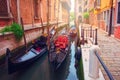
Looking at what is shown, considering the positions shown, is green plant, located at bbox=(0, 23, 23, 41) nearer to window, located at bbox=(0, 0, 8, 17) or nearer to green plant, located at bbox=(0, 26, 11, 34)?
green plant, located at bbox=(0, 26, 11, 34)

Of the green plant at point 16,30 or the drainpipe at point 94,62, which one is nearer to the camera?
the drainpipe at point 94,62

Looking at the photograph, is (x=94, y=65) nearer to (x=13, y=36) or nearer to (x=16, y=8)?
(x=13, y=36)

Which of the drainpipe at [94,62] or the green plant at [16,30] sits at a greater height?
the green plant at [16,30]

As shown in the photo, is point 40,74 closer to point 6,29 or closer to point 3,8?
point 6,29

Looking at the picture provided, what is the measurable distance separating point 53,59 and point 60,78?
870 mm

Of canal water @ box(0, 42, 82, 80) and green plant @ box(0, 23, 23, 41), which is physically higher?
green plant @ box(0, 23, 23, 41)

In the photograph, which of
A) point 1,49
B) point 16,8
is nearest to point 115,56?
point 1,49

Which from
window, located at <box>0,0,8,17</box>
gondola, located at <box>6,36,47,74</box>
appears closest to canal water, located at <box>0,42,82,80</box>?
gondola, located at <box>6,36,47,74</box>

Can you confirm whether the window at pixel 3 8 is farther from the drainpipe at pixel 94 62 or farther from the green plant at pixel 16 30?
the drainpipe at pixel 94 62

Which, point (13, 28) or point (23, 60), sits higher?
point (13, 28)

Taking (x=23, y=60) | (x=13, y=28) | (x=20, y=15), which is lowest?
(x=23, y=60)

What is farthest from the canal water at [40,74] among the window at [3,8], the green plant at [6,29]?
the window at [3,8]

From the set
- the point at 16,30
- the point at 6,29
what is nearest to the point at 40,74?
the point at 6,29

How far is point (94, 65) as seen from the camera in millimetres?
4035
